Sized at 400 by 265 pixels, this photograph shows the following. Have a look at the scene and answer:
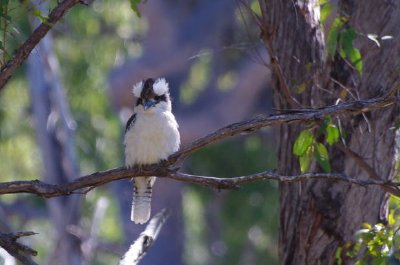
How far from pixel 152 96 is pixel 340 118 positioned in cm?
96

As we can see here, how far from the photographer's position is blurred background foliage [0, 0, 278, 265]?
10344 mm

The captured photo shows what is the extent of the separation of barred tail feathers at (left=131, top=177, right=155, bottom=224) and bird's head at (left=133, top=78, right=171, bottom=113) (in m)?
0.41

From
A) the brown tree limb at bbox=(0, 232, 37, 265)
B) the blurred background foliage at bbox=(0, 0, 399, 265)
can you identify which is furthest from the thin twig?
the blurred background foliage at bbox=(0, 0, 399, 265)

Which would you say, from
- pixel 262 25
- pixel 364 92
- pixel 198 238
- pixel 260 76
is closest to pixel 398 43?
pixel 364 92

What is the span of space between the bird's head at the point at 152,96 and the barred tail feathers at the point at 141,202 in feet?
1.34

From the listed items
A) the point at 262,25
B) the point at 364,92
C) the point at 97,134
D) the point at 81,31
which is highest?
the point at 81,31

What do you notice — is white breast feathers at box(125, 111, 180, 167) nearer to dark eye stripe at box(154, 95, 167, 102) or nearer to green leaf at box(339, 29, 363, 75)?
dark eye stripe at box(154, 95, 167, 102)

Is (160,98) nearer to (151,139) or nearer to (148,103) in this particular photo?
(148,103)

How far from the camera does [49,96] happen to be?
8555 millimetres

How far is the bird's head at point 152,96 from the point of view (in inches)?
165

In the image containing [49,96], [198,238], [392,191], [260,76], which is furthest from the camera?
[198,238]

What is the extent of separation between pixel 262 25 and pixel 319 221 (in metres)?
0.83

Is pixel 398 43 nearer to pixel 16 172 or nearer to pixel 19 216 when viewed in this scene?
pixel 19 216

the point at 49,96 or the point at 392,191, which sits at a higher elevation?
the point at 49,96
